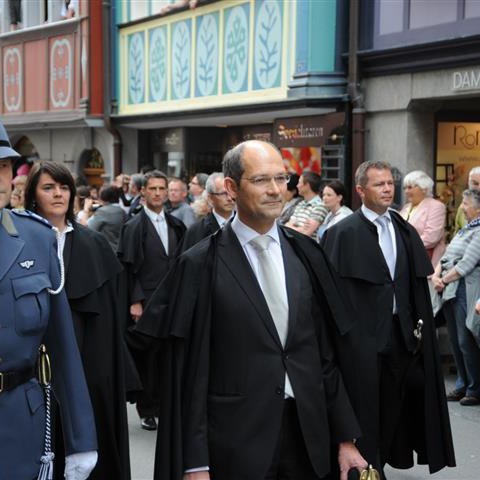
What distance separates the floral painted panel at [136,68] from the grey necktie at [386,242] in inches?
510

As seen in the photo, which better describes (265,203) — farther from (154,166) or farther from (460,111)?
(154,166)

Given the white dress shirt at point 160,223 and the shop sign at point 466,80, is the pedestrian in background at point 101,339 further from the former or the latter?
the shop sign at point 466,80

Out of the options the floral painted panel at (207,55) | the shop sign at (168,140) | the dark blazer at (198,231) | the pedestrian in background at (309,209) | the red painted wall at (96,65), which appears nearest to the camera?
the dark blazer at (198,231)

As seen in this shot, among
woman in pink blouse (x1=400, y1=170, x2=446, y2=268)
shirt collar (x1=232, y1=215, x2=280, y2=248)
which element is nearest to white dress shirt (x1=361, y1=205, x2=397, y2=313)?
shirt collar (x1=232, y1=215, x2=280, y2=248)

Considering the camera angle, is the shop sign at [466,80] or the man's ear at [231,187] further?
the shop sign at [466,80]

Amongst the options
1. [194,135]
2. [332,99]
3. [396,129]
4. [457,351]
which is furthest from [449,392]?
[194,135]

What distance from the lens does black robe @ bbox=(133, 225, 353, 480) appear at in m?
3.84

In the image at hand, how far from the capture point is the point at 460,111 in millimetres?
12766

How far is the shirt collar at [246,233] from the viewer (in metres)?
3.99

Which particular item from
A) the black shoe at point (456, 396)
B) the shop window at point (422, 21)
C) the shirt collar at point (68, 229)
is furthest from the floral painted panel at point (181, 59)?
the shirt collar at point (68, 229)

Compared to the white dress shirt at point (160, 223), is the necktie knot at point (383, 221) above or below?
above

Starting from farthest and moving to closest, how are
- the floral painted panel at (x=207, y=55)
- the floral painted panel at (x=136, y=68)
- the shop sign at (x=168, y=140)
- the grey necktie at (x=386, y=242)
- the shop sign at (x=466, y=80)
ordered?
1. the shop sign at (x=168, y=140)
2. the floral painted panel at (x=136, y=68)
3. the floral painted panel at (x=207, y=55)
4. the shop sign at (x=466, y=80)
5. the grey necktie at (x=386, y=242)

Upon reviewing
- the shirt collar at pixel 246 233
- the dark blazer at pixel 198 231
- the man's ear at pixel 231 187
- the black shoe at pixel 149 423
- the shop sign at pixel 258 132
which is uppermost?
the shop sign at pixel 258 132

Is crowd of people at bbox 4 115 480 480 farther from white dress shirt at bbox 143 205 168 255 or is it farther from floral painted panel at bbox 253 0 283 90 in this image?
floral painted panel at bbox 253 0 283 90
